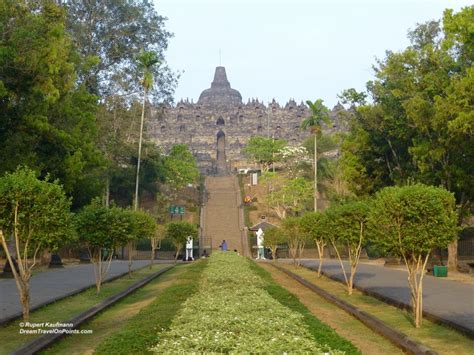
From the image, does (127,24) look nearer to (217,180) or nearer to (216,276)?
(216,276)

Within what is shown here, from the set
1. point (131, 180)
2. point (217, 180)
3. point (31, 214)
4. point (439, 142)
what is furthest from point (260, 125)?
point (31, 214)

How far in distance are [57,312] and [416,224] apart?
772 cm

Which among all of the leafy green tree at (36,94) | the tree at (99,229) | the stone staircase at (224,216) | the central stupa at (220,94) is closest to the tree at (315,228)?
the tree at (99,229)

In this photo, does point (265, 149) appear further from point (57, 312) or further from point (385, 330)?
point (385, 330)

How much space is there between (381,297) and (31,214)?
9556 millimetres

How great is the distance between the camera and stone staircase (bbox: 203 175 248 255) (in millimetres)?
52875

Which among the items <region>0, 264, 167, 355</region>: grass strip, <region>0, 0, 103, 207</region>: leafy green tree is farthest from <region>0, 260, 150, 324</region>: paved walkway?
<region>0, 0, 103, 207</region>: leafy green tree

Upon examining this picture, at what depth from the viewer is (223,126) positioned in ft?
385

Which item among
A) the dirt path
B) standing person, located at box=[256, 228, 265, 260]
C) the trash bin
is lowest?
the dirt path

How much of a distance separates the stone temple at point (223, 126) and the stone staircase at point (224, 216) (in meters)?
34.7

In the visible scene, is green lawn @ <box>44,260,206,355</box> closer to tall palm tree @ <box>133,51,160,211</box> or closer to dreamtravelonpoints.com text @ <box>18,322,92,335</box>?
dreamtravelonpoints.com text @ <box>18,322,92,335</box>

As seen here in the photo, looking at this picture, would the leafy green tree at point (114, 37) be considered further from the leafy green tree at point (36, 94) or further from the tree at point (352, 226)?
the tree at point (352, 226)

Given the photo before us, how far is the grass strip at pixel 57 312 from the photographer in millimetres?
10367

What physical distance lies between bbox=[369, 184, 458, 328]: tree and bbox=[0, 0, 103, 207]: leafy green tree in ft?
39.1
